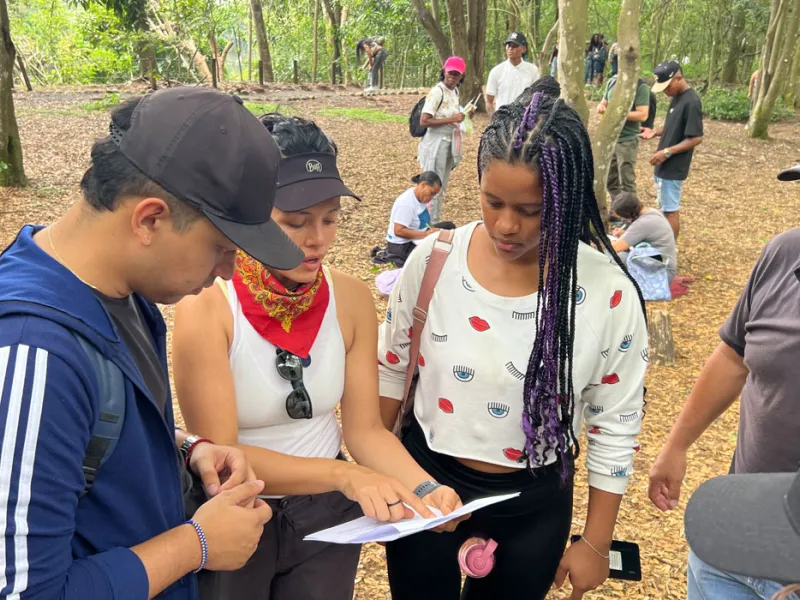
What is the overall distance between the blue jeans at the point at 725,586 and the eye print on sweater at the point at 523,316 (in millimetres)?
739

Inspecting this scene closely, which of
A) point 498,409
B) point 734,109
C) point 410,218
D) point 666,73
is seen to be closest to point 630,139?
point 666,73

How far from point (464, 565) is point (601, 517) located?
0.45m

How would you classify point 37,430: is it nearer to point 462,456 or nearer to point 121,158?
point 121,158

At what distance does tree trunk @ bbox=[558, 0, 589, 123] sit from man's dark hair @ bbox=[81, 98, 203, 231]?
5348 mm

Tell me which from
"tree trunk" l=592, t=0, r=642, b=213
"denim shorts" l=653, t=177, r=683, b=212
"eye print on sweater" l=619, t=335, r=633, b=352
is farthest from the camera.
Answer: "denim shorts" l=653, t=177, r=683, b=212

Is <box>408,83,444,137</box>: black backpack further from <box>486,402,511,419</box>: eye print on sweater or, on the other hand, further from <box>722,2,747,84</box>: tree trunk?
<box>722,2,747,84</box>: tree trunk

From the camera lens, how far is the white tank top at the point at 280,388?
70.8 inches

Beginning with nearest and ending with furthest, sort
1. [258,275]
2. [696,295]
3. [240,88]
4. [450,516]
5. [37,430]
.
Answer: [37,430] < [450,516] < [258,275] < [696,295] < [240,88]

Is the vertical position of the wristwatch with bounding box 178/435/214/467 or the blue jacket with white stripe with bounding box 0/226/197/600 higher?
the blue jacket with white stripe with bounding box 0/226/197/600

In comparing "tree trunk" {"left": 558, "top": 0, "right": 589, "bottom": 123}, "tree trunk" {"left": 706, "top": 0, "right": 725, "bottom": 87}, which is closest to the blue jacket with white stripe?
"tree trunk" {"left": 558, "top": 0, "right": 589, "bottom": 123}

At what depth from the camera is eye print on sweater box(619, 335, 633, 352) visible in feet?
6.07

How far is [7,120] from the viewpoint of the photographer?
805 cm

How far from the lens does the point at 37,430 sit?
1.01 metres

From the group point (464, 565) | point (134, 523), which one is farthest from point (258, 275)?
point (464, 565)
